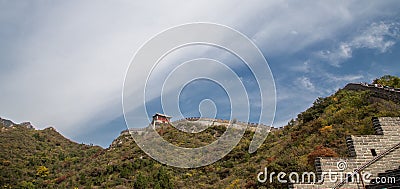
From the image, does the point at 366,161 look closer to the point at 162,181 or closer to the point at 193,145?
the point at 162,181

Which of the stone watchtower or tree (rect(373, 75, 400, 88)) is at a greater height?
tree (rect(373, 75, 400, 88))

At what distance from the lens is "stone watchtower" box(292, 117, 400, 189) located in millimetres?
7523

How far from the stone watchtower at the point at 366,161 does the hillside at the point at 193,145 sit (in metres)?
5.78

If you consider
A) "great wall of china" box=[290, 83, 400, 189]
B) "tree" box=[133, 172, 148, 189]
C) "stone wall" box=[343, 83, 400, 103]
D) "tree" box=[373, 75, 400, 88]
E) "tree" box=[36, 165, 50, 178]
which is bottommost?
"great wall of china" box=[290, 83, 400, 189]

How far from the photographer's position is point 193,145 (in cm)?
4731

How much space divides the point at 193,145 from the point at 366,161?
40.1 m

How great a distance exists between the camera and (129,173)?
4059 cm

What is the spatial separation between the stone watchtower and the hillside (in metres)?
5.78

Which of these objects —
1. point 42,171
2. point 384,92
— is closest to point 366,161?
point 384,92

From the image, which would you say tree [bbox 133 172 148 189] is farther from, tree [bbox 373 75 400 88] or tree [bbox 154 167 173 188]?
tree [bbox 373 75 400 88]

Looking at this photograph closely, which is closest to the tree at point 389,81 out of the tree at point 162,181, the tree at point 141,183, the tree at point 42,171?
the tree at point 162,181

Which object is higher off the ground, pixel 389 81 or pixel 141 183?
pixel 389 81

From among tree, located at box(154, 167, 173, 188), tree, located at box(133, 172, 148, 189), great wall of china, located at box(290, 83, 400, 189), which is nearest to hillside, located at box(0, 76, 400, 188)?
tree, located at box(133, 172, 148, 189)

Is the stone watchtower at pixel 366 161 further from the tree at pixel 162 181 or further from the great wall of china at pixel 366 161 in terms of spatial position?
the tree at pixel 162 181
